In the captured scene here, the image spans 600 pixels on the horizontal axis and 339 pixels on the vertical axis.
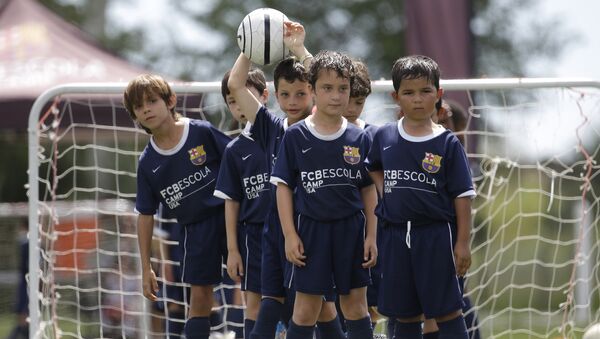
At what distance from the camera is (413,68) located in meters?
5.16

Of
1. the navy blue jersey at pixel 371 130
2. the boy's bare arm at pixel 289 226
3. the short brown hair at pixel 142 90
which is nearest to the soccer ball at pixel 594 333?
the navy blue jersey at pixel 371 130

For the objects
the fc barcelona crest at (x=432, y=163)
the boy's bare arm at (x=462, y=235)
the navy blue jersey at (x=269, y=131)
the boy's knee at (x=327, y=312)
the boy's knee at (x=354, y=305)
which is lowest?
the boy's knee at (x=327, y=312)

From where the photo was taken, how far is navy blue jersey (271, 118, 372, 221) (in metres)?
5.25

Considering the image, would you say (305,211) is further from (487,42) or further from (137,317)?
(487,42)

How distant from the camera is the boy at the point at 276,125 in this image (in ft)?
18.0

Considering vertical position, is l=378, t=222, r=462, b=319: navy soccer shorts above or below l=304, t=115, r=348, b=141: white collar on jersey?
below

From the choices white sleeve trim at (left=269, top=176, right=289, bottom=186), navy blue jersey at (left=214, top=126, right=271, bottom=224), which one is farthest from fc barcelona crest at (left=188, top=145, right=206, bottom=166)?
white sleeve trim at (left=269, top=176, right=289, bottom=186)

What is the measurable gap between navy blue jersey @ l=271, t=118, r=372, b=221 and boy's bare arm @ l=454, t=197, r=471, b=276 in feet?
1.53

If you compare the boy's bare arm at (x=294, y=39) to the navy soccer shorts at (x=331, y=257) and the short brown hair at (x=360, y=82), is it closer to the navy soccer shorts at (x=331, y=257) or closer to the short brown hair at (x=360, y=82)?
the short brown hair at (x=360, y=82)

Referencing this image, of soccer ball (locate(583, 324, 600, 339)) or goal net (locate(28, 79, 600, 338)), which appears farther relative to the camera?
goal net (locate(28, 79, 600, 338))

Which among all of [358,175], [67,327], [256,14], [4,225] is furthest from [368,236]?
[4,225]

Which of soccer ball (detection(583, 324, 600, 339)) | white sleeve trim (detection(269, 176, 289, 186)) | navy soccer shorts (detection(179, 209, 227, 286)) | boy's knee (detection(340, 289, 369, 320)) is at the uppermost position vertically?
white sleeve trim (detection(269, 176, 289, 186))

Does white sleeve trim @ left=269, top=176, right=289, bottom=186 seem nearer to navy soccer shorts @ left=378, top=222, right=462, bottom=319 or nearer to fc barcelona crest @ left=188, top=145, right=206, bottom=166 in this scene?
navy soccer shorts @ left=378, top=222, right=462, bottom=319

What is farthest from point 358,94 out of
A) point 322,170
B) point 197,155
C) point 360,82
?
point 197,155
